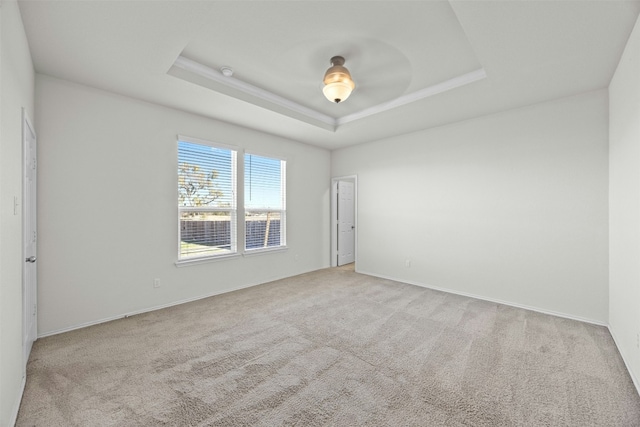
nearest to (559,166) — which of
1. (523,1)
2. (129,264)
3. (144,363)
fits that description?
(523,1)

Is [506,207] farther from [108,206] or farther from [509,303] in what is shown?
[108,206]

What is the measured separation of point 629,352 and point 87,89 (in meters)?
5.82

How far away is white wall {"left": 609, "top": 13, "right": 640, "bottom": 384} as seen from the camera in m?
2.13

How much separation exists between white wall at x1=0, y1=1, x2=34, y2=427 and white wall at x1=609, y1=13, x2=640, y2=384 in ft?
13.6

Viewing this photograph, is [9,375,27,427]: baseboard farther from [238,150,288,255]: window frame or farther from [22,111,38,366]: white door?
[238,150,288,255]: window frame

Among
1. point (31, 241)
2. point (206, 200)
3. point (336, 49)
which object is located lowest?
point (31, 241)

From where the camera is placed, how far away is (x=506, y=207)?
3859mm

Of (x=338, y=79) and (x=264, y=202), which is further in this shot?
(x=264, y=202)

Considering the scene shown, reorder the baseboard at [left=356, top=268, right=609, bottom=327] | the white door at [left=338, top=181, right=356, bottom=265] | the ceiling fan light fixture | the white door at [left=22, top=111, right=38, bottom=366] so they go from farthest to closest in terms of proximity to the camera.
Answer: the white door at [left=338, top=181, right=356, bottom=265]
the baseboard at [left=356, top=268, right=609, bottom=327]
the ceiling fan light fixture
the white door at [left=22, top=111, right=38, bottom=366]

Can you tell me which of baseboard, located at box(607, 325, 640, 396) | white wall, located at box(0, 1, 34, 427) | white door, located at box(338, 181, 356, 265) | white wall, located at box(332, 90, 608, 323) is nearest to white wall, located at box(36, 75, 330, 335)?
white wall, located at box(0, 1, 34, 427)

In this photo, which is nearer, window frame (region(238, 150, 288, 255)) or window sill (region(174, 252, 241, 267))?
window sill (region(174, 252, 241, 267))

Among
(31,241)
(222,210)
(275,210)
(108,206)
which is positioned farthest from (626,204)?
(31,241)

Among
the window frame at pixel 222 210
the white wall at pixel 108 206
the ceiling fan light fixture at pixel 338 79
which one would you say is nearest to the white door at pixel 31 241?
the white wall at pixel 108 206

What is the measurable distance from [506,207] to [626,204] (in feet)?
4.68
